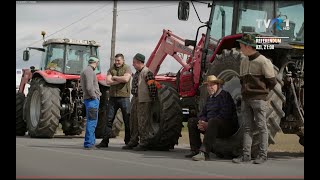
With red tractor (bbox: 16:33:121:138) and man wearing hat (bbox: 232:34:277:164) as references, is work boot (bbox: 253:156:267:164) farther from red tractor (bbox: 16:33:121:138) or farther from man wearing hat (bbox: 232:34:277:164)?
red tractor (bbox: 16:33:121:138)

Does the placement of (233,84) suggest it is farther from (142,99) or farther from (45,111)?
(45,111)

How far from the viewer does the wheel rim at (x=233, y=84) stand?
8.52 m

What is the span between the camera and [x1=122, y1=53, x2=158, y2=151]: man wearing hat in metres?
9.91

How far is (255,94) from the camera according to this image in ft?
24.7

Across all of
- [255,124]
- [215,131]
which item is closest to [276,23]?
[255,124]

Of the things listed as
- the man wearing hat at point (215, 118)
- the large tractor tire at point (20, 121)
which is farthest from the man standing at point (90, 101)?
the large tractor tire at point (20, 121)

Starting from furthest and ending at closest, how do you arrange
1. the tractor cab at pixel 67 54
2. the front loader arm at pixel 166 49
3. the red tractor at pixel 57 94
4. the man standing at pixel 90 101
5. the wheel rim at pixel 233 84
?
1. the tractor cab at pixel 67 54
2. the red tractor at pixel 57 94
3. the front loader arm at pixel 166 49
4. the man standing at pixel 90 101
5. the wheel rim at pixel 233 84

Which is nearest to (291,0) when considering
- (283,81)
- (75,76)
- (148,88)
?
(283,81)

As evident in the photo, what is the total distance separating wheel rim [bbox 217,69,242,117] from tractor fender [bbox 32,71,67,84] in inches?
255

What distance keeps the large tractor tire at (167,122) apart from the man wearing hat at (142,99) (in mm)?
151

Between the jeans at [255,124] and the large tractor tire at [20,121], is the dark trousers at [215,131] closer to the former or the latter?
the jeans at [255,124]

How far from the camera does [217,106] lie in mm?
8117

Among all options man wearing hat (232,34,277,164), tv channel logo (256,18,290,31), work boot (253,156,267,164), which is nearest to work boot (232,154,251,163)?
man wearing hat (232,34,277,164)
